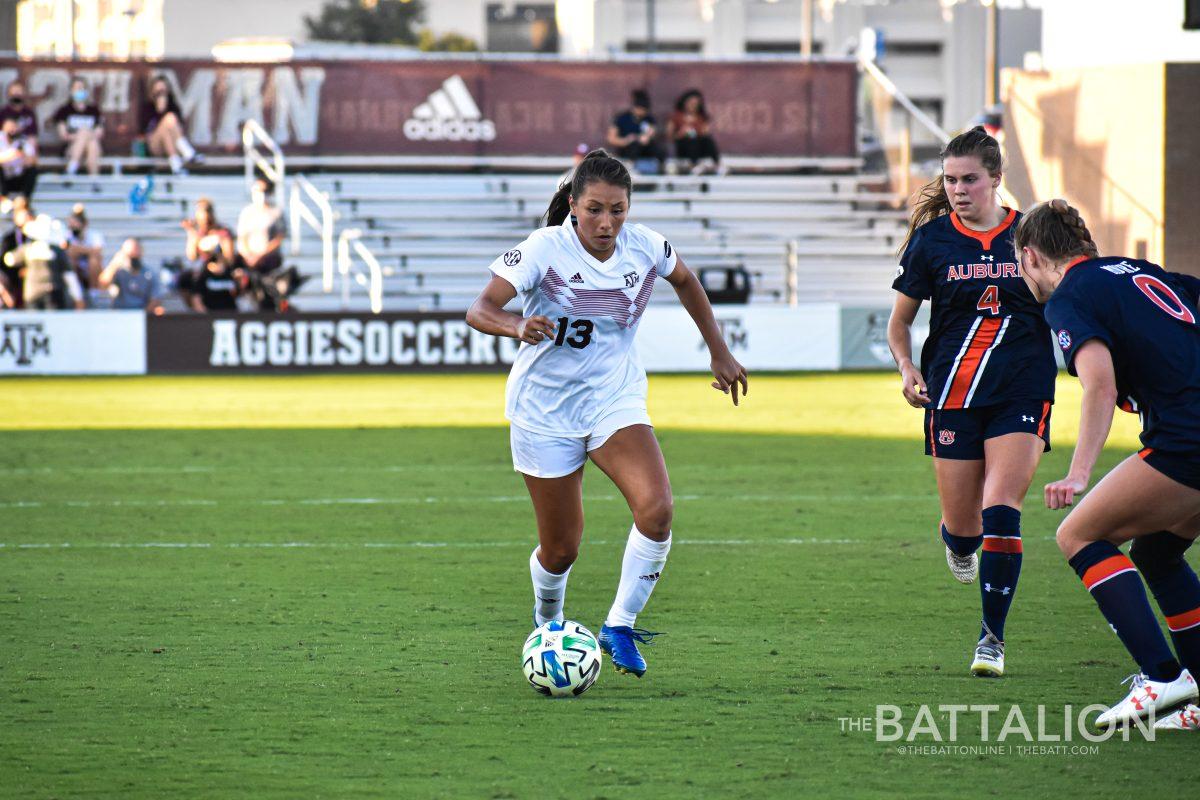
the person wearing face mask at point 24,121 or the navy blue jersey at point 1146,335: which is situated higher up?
the person wearing face mask at point 24,121

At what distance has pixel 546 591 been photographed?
7.04 meters

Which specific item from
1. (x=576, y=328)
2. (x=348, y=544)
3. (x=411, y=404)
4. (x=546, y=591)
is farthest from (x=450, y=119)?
(x=576, y=328)

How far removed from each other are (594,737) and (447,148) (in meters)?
28.6

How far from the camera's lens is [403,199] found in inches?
1278

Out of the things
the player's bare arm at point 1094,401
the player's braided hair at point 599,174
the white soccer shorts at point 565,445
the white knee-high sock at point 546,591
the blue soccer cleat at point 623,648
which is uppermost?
the player's braided hair at point 599,174

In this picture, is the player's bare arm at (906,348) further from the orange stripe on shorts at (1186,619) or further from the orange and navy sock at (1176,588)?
the orange stripe on shorts at (1186,619)

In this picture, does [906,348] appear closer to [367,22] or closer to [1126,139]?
[1126,139]

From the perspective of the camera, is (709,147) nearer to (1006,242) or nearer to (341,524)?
(341,524)

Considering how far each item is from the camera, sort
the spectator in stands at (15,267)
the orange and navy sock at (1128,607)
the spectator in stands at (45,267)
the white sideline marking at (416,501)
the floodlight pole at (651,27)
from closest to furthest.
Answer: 1. the orange and navy sock at (1128,607)
2. the white sideline marking at (416,501)
3. the spectator in stands at (45,267)
4. the spectator in stands at (15,267)
5. the floodlight pole at (651,27)

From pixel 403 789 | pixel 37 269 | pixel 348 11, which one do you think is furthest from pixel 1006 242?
pixel 348 11

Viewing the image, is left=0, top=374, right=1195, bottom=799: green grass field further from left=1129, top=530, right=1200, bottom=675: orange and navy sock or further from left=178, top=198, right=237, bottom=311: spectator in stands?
left=178, top=198, right=237, bottom=311: spectator in stands

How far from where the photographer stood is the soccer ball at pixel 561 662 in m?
6.42

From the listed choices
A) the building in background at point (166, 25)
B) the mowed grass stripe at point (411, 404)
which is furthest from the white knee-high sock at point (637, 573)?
the building in background at point (166, 25)

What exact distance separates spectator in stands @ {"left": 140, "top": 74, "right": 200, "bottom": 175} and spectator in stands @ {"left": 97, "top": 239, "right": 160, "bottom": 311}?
557cm
